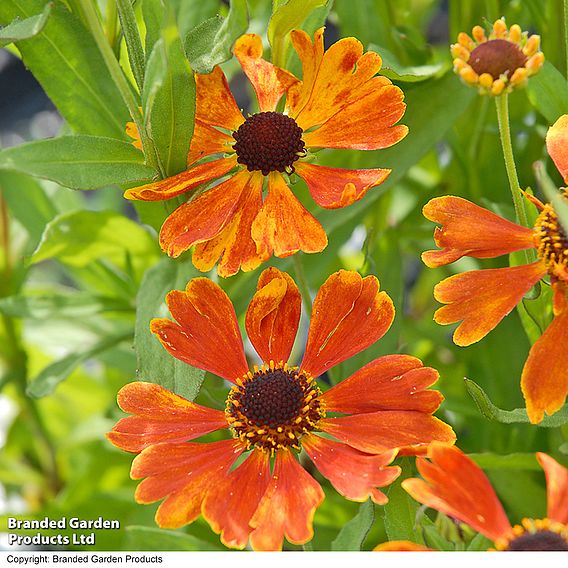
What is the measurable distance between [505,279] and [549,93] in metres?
0.21

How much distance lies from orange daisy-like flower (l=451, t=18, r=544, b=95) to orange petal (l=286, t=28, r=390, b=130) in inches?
3.0

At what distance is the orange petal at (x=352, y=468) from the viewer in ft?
1.84

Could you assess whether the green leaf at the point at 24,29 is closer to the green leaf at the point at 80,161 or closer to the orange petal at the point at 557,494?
the green leaf at the point at 80,161

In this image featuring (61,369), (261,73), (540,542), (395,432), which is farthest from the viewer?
(61,369)

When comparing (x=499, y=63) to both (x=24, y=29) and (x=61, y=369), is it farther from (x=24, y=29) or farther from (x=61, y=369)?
(x=61, y=369)

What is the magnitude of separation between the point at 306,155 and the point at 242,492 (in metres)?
0.27

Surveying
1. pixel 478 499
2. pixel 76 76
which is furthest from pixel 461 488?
pixel 76 76

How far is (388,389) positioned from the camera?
2.13 ft

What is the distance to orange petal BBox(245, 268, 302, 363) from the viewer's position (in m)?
0.68

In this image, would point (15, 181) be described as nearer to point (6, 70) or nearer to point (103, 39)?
point (103, 39)

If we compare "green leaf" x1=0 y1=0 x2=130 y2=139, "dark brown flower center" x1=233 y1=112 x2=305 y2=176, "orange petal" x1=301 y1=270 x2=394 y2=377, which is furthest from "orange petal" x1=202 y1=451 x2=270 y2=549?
"green leaf" x1=0 y1=0 x2=130 y2=139

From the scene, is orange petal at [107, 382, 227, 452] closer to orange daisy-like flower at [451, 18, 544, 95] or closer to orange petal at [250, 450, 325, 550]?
orange petal at [250, 450, 325, 550]

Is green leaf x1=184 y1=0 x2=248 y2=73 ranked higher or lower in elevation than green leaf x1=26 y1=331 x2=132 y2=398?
higher

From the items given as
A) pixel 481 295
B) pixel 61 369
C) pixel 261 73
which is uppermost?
pixel 261 73
